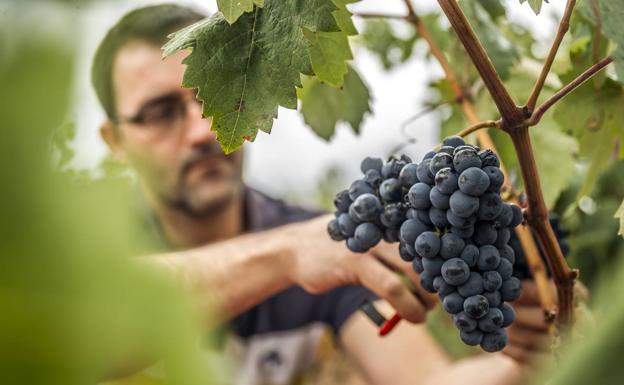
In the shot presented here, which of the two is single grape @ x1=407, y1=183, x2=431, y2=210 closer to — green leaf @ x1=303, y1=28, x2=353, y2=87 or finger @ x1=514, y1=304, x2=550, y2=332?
green leaf @ x1=303, y1=28, x2=353, y2=87

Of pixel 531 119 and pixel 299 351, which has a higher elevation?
pixel 531 119

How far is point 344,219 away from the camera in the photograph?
0.49 metres

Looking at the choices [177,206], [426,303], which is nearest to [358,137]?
[426,303]

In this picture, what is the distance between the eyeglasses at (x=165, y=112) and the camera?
133 cm

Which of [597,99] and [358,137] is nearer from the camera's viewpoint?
[597,99]

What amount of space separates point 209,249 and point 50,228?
0.92 meters

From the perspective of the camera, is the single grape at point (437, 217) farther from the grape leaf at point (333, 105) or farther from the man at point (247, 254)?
the grape leaf at point (333, 105)

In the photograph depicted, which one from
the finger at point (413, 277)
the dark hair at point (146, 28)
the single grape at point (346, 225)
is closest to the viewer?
the single grape at point (346, 225)

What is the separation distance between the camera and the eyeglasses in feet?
4.36

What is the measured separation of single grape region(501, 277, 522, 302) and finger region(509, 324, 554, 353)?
230 millimetres

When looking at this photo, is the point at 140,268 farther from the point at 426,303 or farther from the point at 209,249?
the point at 209,249

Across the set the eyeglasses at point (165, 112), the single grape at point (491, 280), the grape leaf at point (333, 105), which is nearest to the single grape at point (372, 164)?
the single grape at point (491, 280)

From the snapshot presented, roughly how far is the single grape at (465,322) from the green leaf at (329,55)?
0.67 feet

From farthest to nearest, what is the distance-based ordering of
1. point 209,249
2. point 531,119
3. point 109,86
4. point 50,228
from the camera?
1. point 109,86
2. point 209,249
3. point 531,119
4. point 50,228
